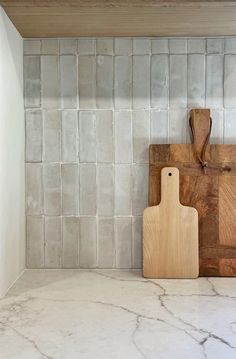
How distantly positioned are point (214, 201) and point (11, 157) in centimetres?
52

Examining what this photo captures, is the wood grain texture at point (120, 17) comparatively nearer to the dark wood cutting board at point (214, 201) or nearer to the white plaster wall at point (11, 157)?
the white plaster wall at point (11, 157)

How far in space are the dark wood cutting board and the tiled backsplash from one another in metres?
0.07

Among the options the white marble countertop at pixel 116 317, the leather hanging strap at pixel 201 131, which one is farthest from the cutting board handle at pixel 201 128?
the white marble countertop at pixel 116 317

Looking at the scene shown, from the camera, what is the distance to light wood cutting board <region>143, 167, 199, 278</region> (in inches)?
45.5

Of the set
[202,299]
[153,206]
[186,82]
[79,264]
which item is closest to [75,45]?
[186,82]

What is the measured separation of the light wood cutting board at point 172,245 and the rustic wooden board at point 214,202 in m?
0.03

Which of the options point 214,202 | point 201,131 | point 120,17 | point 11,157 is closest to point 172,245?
point 214,202

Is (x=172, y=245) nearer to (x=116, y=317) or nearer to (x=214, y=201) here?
(x=214, y=201)

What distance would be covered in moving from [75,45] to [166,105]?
289mm

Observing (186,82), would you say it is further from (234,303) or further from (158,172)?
(234,303)

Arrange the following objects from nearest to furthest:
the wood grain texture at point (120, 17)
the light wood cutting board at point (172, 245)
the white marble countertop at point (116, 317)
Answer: the white marble countertop at point (116, 317) → the wood grain texture at point (120, 17) → the light wood cutting board at point (172, 245)

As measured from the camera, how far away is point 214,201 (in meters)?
1.18

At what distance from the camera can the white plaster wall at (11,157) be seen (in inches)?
40.2

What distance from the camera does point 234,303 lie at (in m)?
0.96
